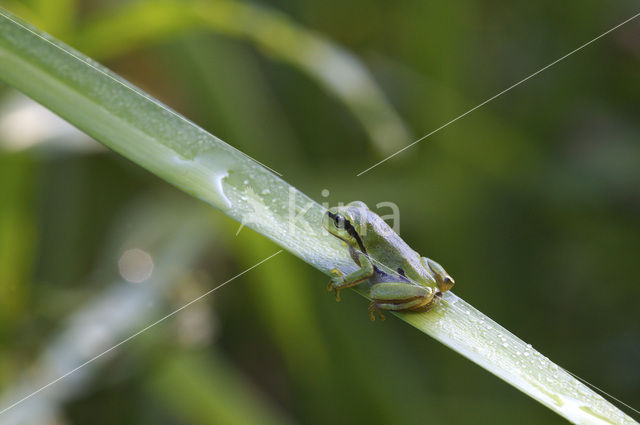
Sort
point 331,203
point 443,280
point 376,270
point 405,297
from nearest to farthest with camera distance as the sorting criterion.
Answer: point 405,297, point 443,280, point 376,270, point 331,203

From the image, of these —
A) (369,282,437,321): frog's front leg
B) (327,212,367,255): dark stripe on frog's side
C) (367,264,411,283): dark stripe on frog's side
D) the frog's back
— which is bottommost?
(369,282,437,321): frog's front leg

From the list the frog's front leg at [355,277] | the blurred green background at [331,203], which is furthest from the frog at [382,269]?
the blurred green background at [331,203]

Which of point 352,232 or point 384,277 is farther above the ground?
point 352,232

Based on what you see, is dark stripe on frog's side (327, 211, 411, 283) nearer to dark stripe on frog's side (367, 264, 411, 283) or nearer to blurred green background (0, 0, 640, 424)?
dark stripe on frog's side (367, 264, 411, 283)

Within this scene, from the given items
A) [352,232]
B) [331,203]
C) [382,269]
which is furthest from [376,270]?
[331,203]

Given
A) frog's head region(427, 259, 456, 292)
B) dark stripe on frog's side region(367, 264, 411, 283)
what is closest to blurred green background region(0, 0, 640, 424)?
dark stripe on frog's side region(367, 264, 411, 283)

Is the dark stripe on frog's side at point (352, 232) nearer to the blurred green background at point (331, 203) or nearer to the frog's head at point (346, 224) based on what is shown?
the frog's head at point (346, 224)

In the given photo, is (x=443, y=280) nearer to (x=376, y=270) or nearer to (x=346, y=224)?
(x=376, y=270)
